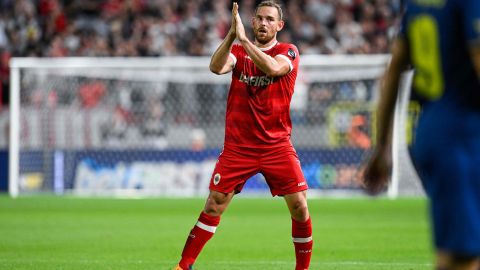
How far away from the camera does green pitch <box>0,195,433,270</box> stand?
A: 987cm

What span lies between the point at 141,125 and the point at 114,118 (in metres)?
0.62

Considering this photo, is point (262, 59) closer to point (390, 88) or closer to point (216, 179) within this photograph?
point (216, 179)

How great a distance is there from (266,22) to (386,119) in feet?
12.9

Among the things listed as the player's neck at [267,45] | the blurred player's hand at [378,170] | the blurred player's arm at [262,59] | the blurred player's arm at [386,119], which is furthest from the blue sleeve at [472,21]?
the player's neck at [267,45]

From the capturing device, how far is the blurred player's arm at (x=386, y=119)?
4.36 metres

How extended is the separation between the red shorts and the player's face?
3.07ft

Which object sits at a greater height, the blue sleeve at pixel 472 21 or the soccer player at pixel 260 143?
the blue sleeve at pixel 472 21

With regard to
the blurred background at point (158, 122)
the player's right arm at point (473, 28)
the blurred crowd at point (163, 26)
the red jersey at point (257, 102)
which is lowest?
the blurred background at point (158, 122)

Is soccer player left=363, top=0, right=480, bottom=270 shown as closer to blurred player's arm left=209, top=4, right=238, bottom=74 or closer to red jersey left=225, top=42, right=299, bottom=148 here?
blurred player's arm left=209, top=4, right=238, bottom=74

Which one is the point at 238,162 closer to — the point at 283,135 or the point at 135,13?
the point at 283,135

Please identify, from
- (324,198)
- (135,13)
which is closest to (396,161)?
(324,198)

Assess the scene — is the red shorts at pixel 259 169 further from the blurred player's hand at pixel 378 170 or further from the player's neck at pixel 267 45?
the blurred player's hand at pixel 378 170

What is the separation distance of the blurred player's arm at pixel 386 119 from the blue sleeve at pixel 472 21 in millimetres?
381

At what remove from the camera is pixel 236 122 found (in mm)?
8430
